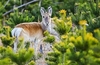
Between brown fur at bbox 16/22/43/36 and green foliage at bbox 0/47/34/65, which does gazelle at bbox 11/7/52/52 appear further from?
green foliage at bbox 0/47/34/65

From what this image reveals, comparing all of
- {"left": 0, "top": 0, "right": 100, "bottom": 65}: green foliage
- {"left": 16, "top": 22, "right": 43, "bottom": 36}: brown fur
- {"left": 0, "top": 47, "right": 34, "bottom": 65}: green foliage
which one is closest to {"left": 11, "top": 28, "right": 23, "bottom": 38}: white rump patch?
{"left": 16, "top": 22, "right": 43, "bottom": 36}: brown fur

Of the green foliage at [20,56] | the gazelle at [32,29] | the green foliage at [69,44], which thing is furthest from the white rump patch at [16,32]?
the green foliage at [20,56]

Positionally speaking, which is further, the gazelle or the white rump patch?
the gazelle

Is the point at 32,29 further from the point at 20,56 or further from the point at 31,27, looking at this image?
the point at 20,56

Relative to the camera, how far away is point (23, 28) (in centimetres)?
1224

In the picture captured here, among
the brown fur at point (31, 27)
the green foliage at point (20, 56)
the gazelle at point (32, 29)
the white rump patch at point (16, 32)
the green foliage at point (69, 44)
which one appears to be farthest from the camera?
the brown fur at point (31, 27)

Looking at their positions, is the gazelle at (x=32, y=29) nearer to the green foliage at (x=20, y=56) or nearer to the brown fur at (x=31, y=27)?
the brown fur at (x=31, y=27)

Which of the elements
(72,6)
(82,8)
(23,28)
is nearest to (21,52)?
(23,28)

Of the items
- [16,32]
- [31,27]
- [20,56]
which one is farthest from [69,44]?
[31,27]

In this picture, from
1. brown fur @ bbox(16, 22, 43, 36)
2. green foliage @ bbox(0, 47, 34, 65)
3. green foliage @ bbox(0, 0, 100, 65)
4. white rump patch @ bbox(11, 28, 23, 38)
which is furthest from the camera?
brown fur @ bbox(16, 22, 43, 36)

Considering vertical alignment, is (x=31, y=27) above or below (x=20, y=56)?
above

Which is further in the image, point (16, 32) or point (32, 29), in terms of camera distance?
point (32, 29)

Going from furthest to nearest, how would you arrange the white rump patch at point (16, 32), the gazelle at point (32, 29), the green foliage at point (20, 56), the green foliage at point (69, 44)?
the gazelle at point (32, 29) < the white rump patch at point (16, 32) < the green foliage at point (20, 56) < the green foliage at point (69, 44)

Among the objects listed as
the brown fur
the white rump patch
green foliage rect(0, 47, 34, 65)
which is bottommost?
green foliage rect(0, 47, 34, 65)
